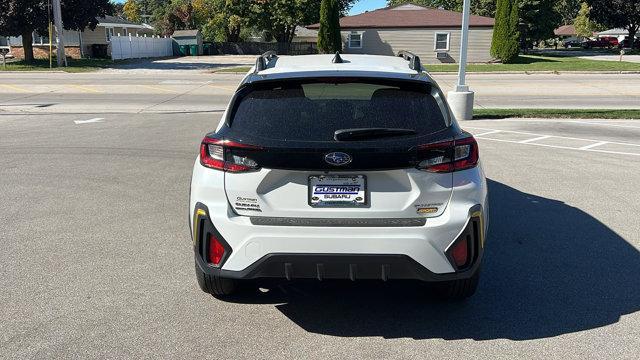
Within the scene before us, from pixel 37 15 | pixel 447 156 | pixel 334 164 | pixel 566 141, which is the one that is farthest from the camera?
pixel 37 15

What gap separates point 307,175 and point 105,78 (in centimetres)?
2798

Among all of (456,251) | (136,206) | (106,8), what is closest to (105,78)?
(106,8)

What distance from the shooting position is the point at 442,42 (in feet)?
136

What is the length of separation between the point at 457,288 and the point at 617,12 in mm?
65617

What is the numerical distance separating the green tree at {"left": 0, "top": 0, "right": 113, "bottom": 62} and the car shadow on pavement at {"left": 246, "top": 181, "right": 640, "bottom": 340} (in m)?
34.8

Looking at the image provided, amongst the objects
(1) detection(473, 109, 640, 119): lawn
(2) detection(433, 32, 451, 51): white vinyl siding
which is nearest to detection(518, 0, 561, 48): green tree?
(2) detection(433, 32, 451, 51): white vinyl siding

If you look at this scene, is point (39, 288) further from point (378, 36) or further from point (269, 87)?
point (378, 36)

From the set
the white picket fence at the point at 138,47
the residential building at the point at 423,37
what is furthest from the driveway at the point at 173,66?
the residential building at the point at 423,37

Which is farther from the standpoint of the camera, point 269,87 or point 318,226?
→ point 269,87

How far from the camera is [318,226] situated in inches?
135

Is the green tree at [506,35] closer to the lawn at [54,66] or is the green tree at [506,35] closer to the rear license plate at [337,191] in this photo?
the lawn at [54,66]

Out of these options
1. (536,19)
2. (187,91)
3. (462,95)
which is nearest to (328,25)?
(187,91)

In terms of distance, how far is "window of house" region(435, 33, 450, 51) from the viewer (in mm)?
41219

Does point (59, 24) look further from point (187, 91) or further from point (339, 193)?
point (339, 193)
